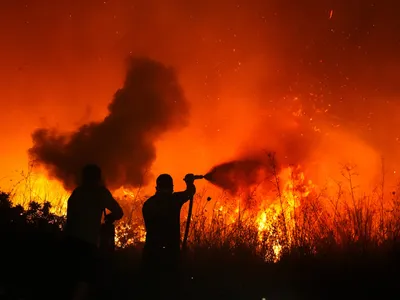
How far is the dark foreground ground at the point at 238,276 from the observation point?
696cm

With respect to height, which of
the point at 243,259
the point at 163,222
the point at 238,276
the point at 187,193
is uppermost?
the point at 187,193

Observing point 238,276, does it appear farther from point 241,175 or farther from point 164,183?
point 241,175

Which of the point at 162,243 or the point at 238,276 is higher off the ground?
the point at 162,243

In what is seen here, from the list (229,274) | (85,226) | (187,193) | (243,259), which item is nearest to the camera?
(85,226)

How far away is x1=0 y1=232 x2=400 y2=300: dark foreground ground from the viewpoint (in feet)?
22.8

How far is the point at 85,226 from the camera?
6102 millimetres

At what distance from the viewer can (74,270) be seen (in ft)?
19.0

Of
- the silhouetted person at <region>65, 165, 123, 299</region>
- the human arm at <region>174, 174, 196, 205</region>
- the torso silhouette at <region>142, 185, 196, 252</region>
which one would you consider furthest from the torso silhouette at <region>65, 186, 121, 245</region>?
the human arm at <region>174, 174, 196, 205</region>

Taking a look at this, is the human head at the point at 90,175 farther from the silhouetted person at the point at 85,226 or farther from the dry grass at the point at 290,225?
the dry grass at the point at 290,225

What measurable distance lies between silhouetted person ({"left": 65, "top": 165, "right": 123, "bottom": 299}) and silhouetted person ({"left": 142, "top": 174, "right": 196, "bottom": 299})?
0.77 metres

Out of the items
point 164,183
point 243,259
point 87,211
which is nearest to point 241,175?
point 243,259

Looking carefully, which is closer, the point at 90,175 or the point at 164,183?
the point at 90,175

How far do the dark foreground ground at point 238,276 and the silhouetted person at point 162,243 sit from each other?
15.6 inches

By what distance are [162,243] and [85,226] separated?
1354 mm
